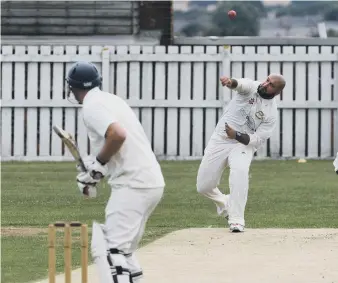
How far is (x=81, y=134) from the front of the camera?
25656 millimetres

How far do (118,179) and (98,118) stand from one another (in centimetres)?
53

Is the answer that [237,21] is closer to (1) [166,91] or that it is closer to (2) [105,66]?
(1) [166,91]

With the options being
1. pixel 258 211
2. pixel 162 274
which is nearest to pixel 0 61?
pixel 258 211

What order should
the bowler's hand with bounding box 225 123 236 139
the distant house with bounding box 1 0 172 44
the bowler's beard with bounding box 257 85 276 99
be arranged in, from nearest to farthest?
1. the bowler's hand with bounding box 225 123 236 139
2. the bowler's beard with bounding box 257 85 276 99
3. the distant house with bounding box 1 0 172 44

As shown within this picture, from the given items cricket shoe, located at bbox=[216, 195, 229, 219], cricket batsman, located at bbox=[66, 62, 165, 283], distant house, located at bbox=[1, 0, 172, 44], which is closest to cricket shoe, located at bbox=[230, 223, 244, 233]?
cricket shoe, located at bbox=[216, 195, 229, 219]

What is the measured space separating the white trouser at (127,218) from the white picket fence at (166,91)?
15898 millimetres

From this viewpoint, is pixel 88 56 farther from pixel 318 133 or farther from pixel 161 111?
pixel 318 133

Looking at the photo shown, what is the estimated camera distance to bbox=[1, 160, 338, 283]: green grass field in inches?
512

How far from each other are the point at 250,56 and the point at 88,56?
3358 millimetres

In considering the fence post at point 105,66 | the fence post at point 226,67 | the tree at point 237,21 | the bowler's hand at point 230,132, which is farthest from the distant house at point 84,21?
the tree at point 237,21

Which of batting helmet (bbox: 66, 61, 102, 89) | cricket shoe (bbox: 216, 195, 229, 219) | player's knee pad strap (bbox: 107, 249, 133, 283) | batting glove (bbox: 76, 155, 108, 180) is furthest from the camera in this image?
cricket shoe (bbox: 216, 195, 229, 219)

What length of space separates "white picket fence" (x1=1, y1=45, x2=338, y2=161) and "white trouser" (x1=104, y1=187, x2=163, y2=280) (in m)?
15.9

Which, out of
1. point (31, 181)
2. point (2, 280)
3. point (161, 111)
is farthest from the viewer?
point (161, 111)

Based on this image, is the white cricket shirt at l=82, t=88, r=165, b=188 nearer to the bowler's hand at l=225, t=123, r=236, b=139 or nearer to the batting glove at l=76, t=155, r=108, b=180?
the batting glove at l=76, t=155, r=108, b=180
